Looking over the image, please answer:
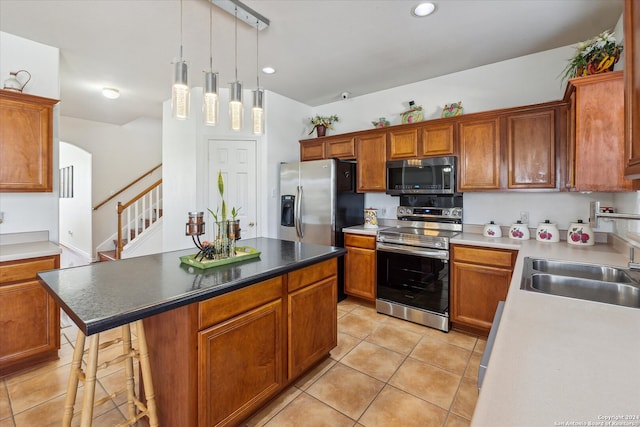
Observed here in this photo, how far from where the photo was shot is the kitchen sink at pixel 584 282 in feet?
4.62

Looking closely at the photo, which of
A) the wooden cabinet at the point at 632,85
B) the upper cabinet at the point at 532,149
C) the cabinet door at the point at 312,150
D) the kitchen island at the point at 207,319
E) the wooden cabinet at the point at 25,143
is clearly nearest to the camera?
the wooden cabinet at the point at 632,85

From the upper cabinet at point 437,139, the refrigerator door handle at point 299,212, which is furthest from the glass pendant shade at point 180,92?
the upper cabinet at point 437,139

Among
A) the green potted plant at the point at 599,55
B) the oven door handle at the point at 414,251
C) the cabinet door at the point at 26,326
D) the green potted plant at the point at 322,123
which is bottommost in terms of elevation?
the cabinet door at the point at 26,326

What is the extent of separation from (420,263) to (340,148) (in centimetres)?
178

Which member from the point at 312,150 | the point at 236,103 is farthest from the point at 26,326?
the point at 312,150

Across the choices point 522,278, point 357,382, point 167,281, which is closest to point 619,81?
point 522,278

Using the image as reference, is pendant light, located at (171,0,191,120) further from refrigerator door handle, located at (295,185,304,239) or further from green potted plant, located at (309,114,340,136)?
green potted plant, located at (309,114,340,136)

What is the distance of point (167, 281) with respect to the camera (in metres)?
1.44

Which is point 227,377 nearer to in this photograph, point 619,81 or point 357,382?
point 357,382

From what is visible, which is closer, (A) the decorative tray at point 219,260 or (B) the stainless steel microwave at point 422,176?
(A) the decorative tray at point 219,260

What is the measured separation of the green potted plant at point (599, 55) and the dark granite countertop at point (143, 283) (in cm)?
225

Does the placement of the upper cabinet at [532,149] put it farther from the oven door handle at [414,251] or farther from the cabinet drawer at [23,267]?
the cabinet drawer at [23,267]

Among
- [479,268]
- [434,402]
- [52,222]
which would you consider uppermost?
[52,222]

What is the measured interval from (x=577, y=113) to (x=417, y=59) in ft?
5.04
